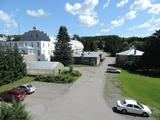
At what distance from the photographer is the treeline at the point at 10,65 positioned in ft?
144

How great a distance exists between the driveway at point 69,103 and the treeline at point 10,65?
469cm

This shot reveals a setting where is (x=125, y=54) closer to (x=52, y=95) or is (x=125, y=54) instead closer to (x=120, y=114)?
(x=52, y=95)

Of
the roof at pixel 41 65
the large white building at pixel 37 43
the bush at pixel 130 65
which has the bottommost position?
the bush at pixel 130 65

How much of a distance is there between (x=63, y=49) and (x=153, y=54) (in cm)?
2446

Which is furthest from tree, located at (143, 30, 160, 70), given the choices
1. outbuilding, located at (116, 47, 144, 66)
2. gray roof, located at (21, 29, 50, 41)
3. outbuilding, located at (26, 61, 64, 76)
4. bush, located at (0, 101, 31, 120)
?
bush, located at (0, 101, 31, 120)

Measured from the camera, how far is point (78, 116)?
91.4ft

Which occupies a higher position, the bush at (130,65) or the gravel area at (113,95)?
the bush at (130,65)

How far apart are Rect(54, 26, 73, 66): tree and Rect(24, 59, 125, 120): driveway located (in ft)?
89.0

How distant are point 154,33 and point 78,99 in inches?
1779

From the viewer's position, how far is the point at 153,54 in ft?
231

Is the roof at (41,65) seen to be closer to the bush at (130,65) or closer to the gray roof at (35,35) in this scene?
the gray roof at (35,35)

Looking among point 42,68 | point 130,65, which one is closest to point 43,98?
point 42,68

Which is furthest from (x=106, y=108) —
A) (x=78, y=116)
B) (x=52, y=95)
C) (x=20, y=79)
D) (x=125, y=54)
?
(x=125, y=54)

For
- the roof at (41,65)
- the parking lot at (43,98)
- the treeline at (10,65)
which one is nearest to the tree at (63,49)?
the roof at (41,65)
